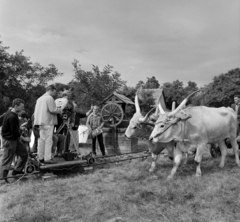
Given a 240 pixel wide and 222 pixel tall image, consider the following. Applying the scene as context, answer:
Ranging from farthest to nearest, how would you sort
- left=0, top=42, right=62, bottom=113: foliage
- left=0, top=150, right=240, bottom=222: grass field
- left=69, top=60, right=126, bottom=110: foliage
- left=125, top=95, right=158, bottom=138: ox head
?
left=0, top=42, right=62, bottom=113: foliage → left=69, top=60, right=126, bottom=110: foliage → left=125, top=95, right=158, bottom=138: ox head → left=0, top=150, right=240, bottom=222: grass field

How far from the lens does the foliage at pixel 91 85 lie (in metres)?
11.0

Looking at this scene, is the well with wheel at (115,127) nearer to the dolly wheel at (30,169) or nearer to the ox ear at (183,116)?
the ox ear at (183,116)

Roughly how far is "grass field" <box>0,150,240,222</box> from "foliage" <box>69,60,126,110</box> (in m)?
5.88

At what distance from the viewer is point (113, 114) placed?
30.6ft

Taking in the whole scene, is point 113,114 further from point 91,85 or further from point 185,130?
point 185,130

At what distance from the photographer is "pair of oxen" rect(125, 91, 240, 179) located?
16.7ft

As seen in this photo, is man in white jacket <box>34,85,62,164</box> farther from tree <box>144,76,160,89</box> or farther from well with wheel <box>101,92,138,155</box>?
tree <box>144,76,160,89</box>

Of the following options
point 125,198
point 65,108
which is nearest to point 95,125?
point 65,108

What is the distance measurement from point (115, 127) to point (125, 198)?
18.2 ft

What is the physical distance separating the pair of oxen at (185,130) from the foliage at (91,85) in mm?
4854

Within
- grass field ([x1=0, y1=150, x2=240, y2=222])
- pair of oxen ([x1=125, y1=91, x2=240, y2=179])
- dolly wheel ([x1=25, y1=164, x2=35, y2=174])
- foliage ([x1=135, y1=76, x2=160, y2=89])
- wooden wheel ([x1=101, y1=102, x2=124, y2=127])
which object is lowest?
grass field ([x1=0, y1=150, x2=240, y2=222])

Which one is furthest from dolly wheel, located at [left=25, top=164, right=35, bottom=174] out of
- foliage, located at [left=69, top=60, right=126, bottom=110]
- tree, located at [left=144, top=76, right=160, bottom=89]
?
tree, located at [left=144, top=76, right=160, bottom=89]

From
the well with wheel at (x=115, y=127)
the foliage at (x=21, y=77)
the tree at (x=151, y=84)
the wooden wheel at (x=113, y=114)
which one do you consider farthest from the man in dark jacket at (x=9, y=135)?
the tree at (x=151, y=84)

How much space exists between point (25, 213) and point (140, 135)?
3965 mm
